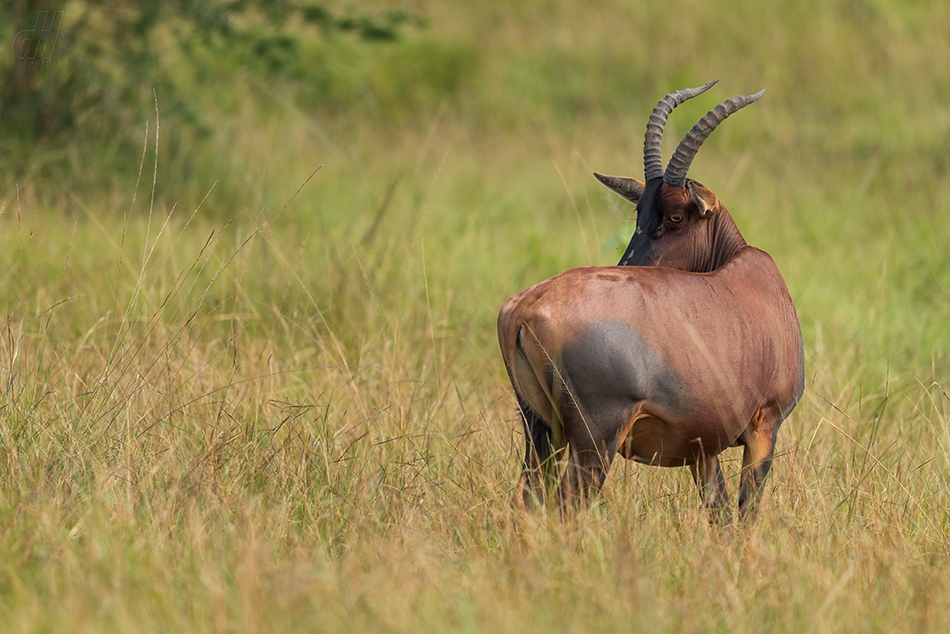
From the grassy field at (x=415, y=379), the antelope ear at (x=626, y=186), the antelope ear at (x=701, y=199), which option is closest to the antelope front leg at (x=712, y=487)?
the grassy field at (x=415, y=379)

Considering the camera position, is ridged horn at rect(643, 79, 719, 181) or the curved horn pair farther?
ridged horn at rect(643, 79, 719, 181)

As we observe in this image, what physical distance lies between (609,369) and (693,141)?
3.89 feet

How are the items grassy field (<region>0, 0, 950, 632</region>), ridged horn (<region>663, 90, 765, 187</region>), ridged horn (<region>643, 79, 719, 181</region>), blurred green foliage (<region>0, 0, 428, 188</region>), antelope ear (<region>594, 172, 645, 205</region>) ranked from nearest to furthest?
grassy field (<region>0, 0, 950, 632</region>) < ridged horn (<region>663, 90, 765, 187</region>) < ridged horn (<region>643, 79, 719, 181</region>) < antelope ear (<region>594, 172, 645, 205</region>) < blurred green foliage (<region>0, 0, 428, 188</region>)

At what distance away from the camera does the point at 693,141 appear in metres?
3.98

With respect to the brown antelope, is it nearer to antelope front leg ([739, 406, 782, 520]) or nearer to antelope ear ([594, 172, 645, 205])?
antelope front leg ([739, 406, 782, 520])

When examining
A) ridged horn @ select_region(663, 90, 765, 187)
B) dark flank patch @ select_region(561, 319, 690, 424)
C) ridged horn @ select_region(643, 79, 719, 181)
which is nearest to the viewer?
dark flank patch @ select_region(561, 319, 690, 424)

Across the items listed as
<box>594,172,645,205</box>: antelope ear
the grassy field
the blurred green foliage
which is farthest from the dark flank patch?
the blurred green foliage

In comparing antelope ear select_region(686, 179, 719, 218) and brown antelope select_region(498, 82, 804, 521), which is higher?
antelope ear select_region(686, 179, 719, 218)

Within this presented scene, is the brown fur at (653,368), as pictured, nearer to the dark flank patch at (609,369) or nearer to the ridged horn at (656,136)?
the dark flank patch at (609,369)

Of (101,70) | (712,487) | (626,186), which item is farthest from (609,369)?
(101,70)

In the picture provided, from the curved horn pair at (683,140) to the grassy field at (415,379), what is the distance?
1078 millimetres

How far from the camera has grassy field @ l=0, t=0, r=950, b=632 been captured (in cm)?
292

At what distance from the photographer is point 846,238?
8.50 m

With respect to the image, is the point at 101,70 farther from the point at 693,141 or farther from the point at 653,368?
the point at 653,368
